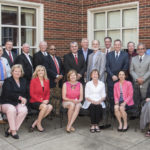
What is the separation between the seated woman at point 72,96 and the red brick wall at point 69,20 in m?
2.53

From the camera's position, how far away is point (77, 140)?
417cm

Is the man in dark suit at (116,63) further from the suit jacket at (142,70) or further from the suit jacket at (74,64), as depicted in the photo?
the suit jacket at (74,64)

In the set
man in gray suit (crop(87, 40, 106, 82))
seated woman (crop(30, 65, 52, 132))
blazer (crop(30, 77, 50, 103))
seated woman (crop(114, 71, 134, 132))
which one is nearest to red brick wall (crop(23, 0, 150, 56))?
man in gray suit (crop(87, 40, 106, 82))

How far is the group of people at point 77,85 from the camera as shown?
4.54m

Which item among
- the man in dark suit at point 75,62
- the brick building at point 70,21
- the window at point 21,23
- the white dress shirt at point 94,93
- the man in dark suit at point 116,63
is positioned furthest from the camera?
the brick building at point 70,21

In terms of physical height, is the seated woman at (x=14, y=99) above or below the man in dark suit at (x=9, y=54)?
below

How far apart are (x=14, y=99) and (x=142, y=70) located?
2539 mm

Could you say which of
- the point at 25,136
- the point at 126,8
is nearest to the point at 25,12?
the point at 126,8

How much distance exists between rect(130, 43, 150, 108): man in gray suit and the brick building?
157cm

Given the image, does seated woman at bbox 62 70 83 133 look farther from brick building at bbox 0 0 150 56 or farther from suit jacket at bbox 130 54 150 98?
brick building at bbox 0 0 150 56

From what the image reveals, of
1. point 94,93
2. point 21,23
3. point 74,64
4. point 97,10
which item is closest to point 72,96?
point 94,93

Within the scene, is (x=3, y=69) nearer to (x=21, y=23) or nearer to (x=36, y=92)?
(x=36, y=92)

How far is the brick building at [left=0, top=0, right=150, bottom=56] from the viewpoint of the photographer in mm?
6480

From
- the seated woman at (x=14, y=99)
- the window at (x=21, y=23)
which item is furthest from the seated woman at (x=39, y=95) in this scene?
the window at (x=21, y=23)
